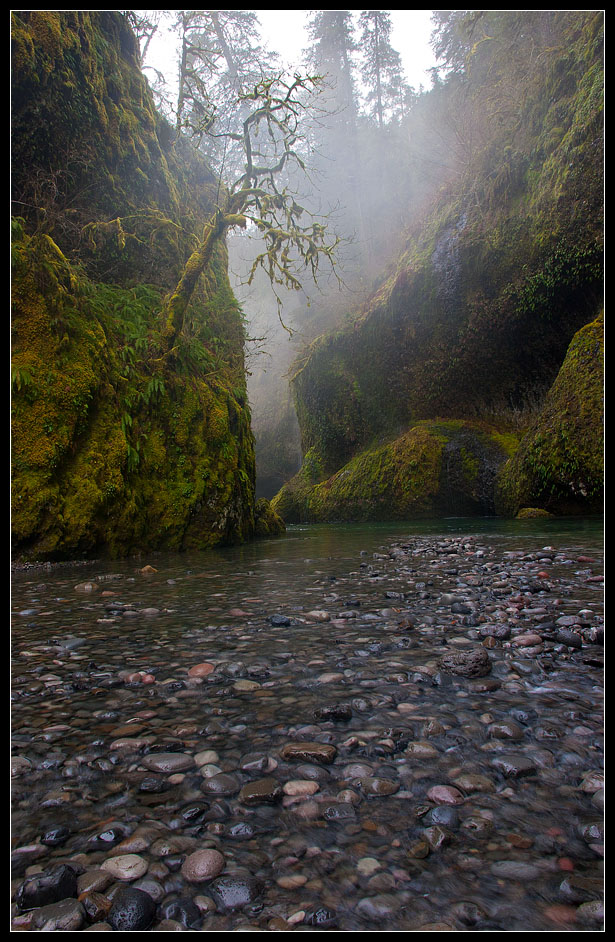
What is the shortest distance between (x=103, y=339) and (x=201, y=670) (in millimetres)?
5893

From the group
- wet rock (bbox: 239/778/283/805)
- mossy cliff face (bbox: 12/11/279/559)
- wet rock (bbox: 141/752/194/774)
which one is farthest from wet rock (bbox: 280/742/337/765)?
mossy cliff face (bbox: 12/11/279/559)

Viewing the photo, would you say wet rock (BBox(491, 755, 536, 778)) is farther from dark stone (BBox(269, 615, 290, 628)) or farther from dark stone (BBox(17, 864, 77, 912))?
dark stone (BBox(269, 615, 290, 628))

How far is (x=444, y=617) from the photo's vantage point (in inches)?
125

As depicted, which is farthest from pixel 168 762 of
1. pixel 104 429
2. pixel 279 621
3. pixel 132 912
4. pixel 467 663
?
pixel 104 429

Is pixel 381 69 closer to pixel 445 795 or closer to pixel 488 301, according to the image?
pixel 488 301

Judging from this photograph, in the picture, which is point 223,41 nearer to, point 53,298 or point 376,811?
point 53,298

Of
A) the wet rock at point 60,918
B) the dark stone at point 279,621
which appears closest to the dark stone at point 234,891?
the wet rock at point 60,918

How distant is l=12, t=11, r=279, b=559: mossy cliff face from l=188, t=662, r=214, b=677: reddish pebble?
4.12 meters

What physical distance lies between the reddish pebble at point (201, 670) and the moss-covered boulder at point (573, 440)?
32.1ft

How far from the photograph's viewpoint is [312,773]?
1481 mm

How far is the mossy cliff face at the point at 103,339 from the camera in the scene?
19.1ft

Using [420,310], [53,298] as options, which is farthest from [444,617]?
[420,310]

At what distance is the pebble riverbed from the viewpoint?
101cm

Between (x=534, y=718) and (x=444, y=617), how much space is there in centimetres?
142
